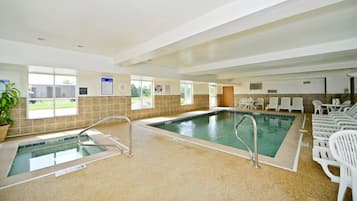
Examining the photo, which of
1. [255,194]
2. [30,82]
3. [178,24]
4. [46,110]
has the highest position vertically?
[178,24]

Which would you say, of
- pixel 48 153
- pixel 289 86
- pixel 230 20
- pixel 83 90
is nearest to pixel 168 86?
pixel 83 90

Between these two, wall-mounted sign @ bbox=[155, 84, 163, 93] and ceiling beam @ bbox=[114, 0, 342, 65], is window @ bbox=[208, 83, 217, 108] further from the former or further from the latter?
ceiling beam @ bbox=[114, 0, 342, 65]

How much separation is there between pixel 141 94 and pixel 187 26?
5494 millimetres

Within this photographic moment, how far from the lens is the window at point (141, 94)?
24.2ft

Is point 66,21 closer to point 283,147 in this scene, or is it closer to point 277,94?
point 283,147

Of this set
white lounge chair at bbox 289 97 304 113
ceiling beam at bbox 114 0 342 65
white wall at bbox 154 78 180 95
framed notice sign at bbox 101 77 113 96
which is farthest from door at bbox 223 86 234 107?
ceiling beam at bbox 114 0 342 65

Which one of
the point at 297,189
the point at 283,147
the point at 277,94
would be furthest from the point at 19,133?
the point at 277,94

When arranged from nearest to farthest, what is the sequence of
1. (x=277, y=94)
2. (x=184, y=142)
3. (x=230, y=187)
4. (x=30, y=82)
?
1. (x=230, y=187)
2. (x=184, y=142)
3. (x=30, y=82)
4. (x=277, y=94)

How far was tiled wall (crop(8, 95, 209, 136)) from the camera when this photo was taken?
4.54m

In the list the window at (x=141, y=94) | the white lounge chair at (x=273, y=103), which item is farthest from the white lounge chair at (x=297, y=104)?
the window at (x=141, y=94)

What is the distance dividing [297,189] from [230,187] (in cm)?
79

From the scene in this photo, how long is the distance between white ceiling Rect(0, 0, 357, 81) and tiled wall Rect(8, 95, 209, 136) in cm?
217

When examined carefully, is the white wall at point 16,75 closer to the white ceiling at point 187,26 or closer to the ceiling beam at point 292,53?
the white ceiling at point 187,26

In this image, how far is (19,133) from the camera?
14.8 feet
